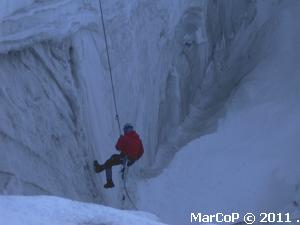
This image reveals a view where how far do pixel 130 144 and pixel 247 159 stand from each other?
128 inches

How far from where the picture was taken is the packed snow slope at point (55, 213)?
18.0 feet

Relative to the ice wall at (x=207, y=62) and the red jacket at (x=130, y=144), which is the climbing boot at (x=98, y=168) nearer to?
the red jacket at (x=130, y=144)

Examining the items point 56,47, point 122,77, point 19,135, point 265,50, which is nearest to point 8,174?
point 19,135

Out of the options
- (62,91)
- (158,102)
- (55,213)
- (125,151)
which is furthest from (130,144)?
(55,213)

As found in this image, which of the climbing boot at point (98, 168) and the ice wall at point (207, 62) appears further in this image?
the ice wall at point (207, 62)

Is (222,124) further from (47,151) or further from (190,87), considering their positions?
(47,151)

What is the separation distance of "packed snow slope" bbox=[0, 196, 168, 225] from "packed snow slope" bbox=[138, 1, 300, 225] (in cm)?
500

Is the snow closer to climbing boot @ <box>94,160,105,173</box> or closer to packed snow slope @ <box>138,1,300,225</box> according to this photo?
packed snow slope @ <box>138,1,300,225</box>

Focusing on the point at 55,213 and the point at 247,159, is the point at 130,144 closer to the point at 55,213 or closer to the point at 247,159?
the point at 247,159

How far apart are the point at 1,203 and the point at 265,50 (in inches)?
426

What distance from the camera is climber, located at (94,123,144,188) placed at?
32.1ft

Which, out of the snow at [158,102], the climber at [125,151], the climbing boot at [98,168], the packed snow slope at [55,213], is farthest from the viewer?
the climbing boot at [98,168]

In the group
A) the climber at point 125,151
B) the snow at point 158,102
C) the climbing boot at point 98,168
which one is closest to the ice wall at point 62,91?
the snow at point 158,102

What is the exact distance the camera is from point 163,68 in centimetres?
1361
